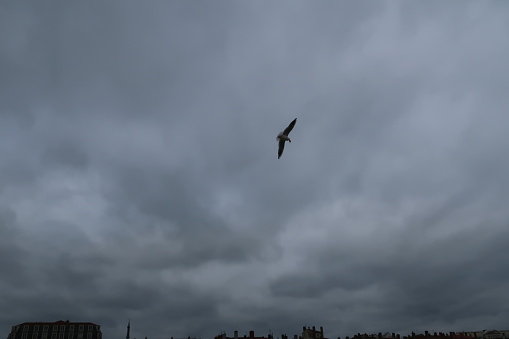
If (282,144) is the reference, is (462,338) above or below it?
below

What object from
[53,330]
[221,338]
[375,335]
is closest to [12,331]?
[53,330]

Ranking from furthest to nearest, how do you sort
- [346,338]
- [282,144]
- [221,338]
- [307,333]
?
[346,338] → [221,338] → [307,333] → [282,144]

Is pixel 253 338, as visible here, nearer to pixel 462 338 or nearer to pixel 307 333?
pixel 307 333

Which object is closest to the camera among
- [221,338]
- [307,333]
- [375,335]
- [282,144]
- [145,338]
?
[282,144]

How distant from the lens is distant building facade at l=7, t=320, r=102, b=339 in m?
151

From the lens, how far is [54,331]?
500ft

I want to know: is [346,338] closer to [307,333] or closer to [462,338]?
[307,333]

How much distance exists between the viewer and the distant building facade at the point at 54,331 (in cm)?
15088

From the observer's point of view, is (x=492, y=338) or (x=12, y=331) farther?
(x=12, y=331)

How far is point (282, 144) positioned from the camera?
20641 millimetres

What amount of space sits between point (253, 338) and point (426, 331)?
50.7 m

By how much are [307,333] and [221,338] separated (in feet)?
76.8

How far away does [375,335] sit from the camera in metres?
134

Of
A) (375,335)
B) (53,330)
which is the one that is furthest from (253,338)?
(53,330)
